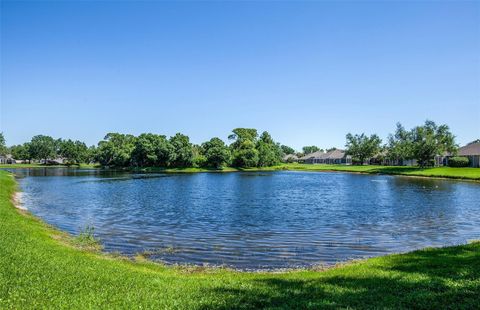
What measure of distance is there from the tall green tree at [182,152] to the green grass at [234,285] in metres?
118

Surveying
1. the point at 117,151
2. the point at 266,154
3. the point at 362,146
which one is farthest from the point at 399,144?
the point at 117,151

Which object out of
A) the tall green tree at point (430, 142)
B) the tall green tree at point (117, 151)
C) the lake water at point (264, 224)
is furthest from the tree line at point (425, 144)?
the tall green tree at point (117, 151)

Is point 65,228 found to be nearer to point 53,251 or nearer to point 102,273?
point 53,251

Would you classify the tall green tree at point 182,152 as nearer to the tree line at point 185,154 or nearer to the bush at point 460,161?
the tree line at point 185,154

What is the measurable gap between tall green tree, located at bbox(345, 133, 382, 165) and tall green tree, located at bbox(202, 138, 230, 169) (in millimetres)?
57273

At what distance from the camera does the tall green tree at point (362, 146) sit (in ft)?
510

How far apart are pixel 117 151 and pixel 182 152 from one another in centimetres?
4054

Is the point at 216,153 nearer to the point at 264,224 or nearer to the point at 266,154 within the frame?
the point at 266,154

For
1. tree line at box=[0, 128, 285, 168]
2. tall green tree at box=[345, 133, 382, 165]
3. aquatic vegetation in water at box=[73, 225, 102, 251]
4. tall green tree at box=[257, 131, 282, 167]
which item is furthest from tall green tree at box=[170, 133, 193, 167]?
aquatic vegetation in water at box=[73, 225, 102, 251]

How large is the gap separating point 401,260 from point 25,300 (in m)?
14.2

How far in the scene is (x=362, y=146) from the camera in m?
158

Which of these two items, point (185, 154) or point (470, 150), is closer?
point (470, 150)

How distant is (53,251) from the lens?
17109 millimetres

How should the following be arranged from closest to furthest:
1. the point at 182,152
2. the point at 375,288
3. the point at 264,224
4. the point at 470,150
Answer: the point at 375,288, the point at 264,224, the point at 470,150, the point at 182,152
